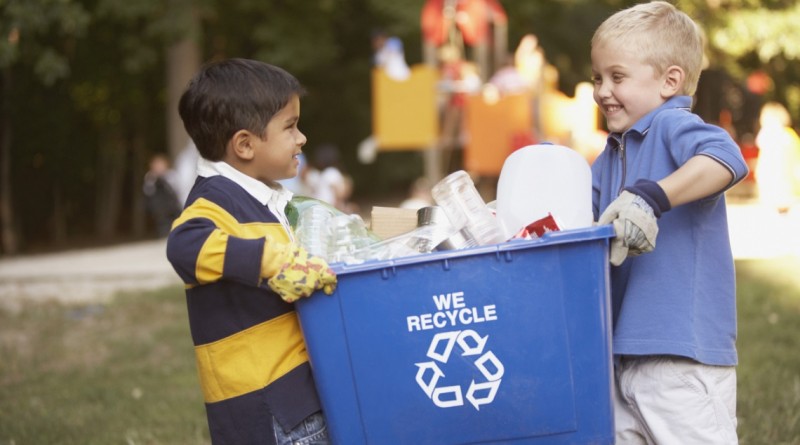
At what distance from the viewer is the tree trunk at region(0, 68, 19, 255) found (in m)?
15.6

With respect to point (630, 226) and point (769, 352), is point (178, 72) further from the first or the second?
point (630, 226)

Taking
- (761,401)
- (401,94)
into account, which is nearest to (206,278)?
(761,401)

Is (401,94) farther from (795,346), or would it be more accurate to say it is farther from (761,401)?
(761,401)

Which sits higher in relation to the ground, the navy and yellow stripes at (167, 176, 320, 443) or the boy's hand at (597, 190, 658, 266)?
the boy's hand at (597, 190, 658, 266)

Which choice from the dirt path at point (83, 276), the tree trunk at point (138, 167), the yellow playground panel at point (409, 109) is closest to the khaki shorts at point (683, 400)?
the dirt path at point (83, 276)

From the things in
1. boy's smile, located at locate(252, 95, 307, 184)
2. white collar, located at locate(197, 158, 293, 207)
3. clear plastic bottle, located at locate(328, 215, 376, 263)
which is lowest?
clear plastic bottle, located at locate(328, 215, 376, 263)

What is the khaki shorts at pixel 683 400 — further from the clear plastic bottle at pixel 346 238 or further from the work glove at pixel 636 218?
the clear plastic bottle at pixel 346 238

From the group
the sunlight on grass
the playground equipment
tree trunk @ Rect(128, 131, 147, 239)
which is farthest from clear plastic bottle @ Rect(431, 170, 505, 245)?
tree trunk @ Rect(128, 131, 147, 239)

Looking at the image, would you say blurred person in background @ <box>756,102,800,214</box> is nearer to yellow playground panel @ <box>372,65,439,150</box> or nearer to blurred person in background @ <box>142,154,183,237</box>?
yellow playground panel @ <box>372,65,439,150</box>

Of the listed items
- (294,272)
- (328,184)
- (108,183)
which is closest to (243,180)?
(294,272)

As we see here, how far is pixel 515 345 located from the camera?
221 centimetres

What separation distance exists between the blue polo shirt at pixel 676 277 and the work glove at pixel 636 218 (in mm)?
223

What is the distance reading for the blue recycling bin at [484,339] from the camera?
7.23 ft

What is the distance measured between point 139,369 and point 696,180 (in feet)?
13.6
